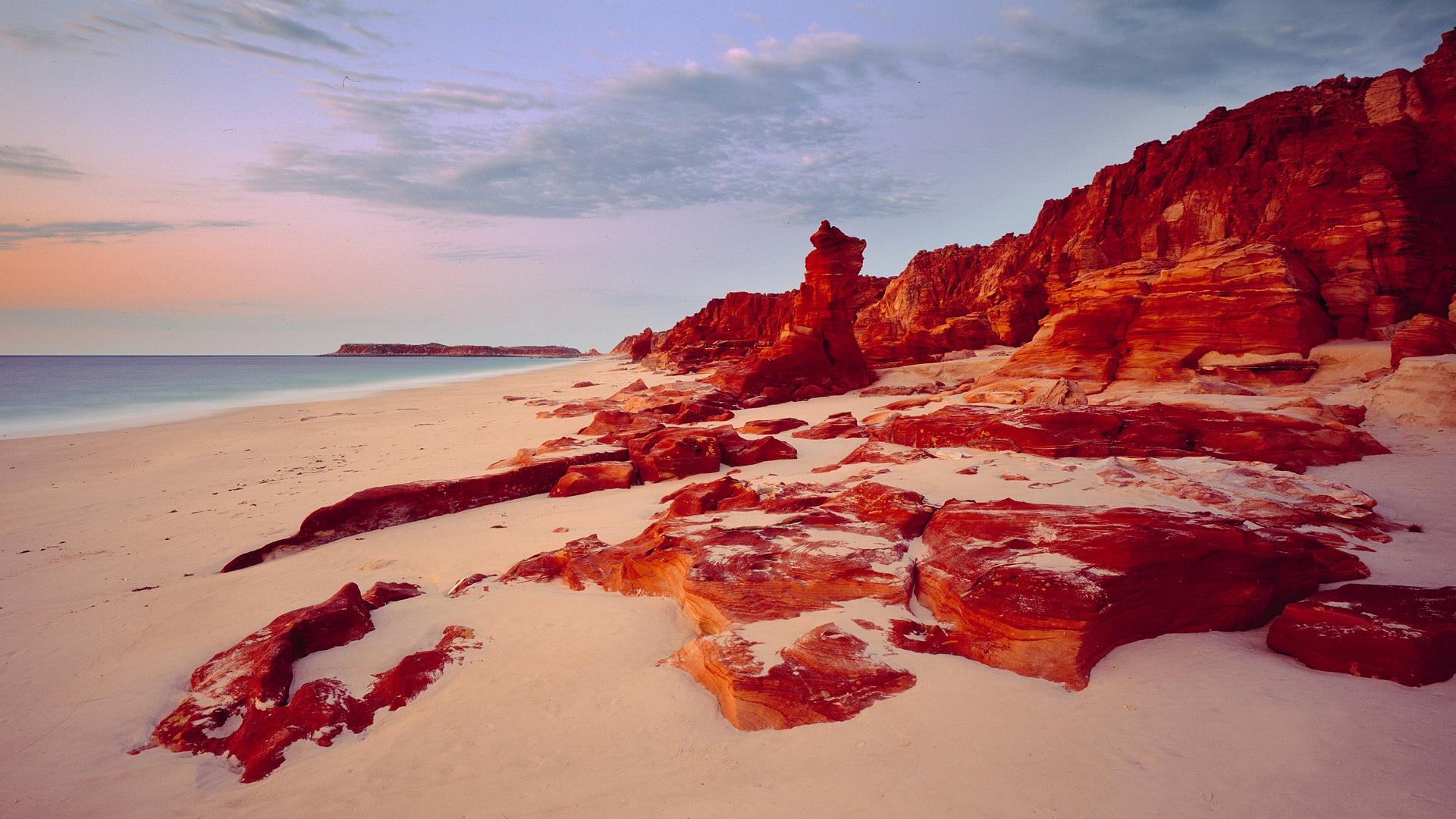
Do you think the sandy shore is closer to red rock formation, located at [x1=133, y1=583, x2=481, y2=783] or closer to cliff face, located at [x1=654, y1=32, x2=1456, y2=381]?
red rock formation, located at [x1=133, y1=583, x2=481, y2=783]

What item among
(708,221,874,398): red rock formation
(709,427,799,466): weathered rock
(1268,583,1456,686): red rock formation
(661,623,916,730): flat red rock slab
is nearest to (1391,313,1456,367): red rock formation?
(1268,583,1456,686): red rock formation

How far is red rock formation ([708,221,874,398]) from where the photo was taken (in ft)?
76.8

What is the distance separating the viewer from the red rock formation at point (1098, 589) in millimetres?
3658

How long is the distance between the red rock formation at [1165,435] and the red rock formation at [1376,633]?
4845 mm

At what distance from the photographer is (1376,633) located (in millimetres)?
3273

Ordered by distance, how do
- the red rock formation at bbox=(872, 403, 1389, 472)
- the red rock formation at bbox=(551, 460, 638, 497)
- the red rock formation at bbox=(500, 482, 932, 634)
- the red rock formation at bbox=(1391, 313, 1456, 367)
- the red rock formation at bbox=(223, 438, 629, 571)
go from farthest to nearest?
the red rock formation at bbox=(1391, 313, 1456, 367), the red rock formation at bbox=(551, 460, 638, 497), the red rock formation at bbox=(872, 403, 1389, 472), the red rock formation at bbox=(223, 438, 629, 571), the red rock formation at bbox=(500, 482, 932, 634)

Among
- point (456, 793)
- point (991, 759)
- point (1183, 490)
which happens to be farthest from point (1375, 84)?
point (456, 793)

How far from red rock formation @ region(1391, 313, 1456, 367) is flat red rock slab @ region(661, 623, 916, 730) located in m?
15.6

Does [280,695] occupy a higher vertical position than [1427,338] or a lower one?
lower

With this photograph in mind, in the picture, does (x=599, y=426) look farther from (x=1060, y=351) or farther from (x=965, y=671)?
(x=1060, y=351)

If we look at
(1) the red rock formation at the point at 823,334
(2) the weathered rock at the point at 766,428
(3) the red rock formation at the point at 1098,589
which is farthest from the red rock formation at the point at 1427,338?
(1) the red rock formation at the point at 823,334

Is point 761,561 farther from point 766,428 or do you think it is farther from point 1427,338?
point 1427,338

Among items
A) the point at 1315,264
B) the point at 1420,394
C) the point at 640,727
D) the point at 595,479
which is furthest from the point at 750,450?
the point at 1315,264

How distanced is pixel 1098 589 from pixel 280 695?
5875 millimetres
